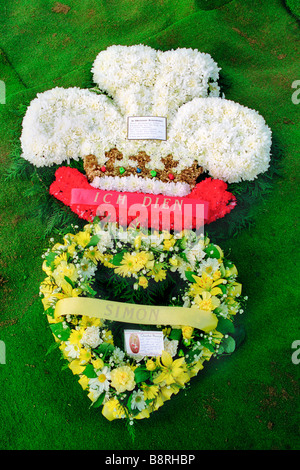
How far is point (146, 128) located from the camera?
98.8 inches

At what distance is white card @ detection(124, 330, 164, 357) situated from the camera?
1.84m

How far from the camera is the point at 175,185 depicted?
2.37m

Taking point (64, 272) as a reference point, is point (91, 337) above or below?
below

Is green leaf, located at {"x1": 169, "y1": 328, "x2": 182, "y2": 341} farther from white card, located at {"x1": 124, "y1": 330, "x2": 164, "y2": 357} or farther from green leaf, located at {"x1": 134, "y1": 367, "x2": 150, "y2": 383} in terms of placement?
green leaf, located at {"x1": 134, "y1": 367, "x2": 150, "y2": 383}

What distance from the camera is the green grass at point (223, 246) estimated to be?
211 centimetres

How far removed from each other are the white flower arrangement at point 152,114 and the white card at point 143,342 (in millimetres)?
961

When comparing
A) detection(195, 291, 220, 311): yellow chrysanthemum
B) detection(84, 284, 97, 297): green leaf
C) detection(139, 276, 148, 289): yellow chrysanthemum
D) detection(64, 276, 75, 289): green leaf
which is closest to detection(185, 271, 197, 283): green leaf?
detection(195, 291, 220, 311): yellow chrysanthemum

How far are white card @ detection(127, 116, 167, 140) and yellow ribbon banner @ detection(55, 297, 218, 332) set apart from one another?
1266 millimetres

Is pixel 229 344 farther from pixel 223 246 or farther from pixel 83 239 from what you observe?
pixel 83 239

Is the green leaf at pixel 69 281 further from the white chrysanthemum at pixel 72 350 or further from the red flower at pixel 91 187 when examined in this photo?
the red flower at pixel 91 187

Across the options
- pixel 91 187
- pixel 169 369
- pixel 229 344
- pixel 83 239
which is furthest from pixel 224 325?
pixel 91 187

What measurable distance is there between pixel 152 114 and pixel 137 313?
5.08 feet

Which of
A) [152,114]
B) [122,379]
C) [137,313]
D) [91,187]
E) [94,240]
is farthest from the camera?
[152,114]

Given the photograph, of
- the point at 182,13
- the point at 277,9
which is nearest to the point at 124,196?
the point at 182,13
